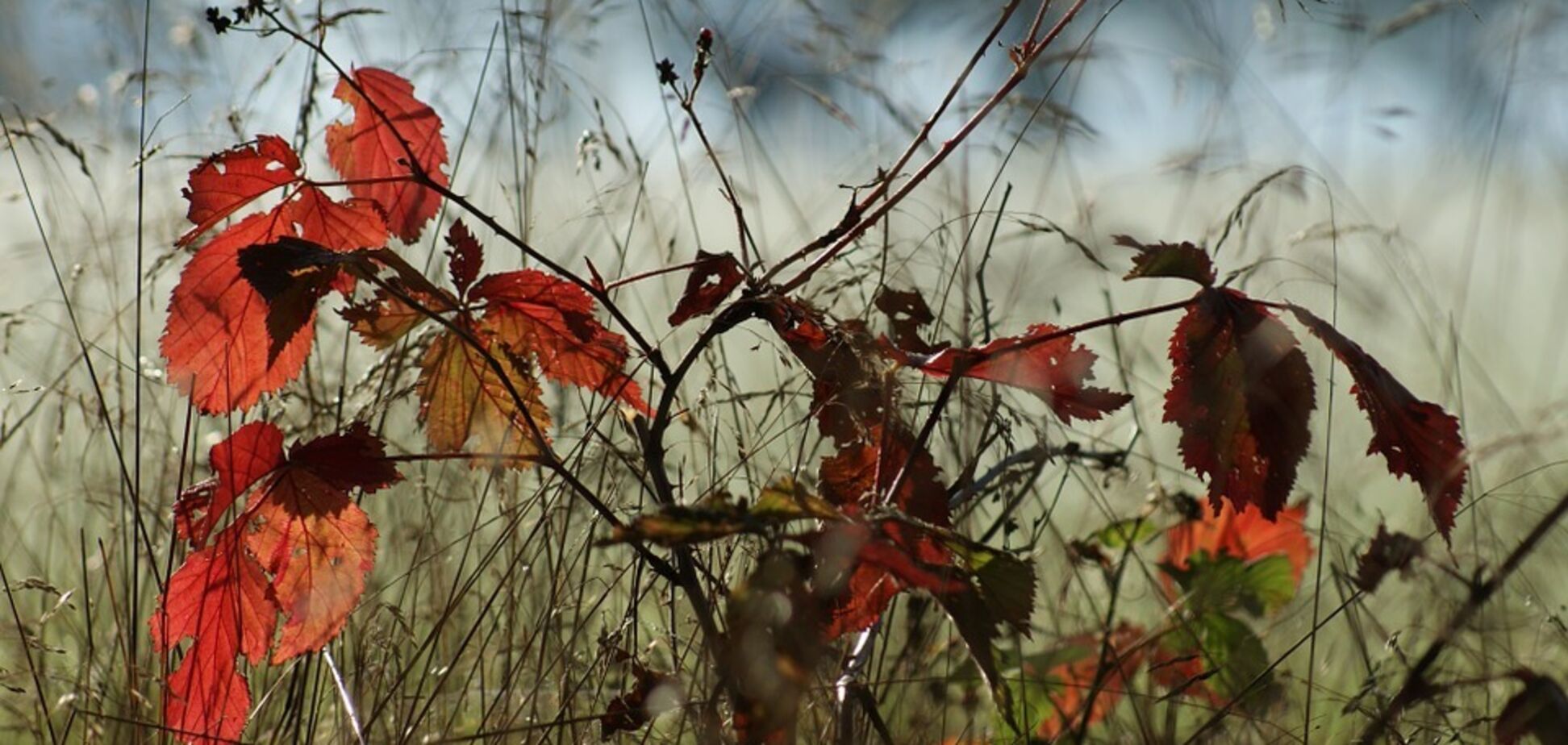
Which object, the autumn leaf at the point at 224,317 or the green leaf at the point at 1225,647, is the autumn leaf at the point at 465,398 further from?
the green leaf at the point at 1225,647

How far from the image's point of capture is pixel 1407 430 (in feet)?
3.23

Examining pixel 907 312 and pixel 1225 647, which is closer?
pixel 907 312

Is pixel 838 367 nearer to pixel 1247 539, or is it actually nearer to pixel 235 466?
pixel 235 466

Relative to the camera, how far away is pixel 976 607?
0.92 metres

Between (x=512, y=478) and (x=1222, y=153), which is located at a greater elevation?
(x=1222, y=153)

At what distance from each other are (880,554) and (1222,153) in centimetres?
134

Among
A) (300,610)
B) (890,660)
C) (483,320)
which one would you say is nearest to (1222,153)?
(890,660)

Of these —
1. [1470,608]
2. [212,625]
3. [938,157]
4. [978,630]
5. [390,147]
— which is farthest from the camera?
[390,147]

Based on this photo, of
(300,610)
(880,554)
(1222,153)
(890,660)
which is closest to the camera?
(880,554)

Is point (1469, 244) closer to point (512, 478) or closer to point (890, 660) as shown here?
point (890, 660)

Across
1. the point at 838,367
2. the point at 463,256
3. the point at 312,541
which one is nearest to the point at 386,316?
the point at 463,256

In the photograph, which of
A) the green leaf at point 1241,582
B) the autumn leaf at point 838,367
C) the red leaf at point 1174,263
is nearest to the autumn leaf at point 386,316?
the autumn leaf at point 838,367

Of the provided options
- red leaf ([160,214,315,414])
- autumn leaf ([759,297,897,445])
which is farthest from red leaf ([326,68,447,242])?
autumn leaf ([759,297,897,445])

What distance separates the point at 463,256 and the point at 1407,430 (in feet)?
2.23
